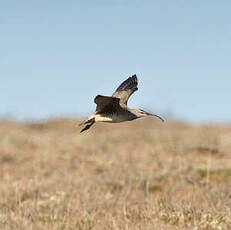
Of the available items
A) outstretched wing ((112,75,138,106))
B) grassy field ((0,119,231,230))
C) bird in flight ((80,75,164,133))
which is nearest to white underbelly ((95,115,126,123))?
bird in flight ((80,75,164,133))

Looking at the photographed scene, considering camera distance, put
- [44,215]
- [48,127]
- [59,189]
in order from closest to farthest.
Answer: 1. [44,215]
2. [59,189]
3. [48,127]

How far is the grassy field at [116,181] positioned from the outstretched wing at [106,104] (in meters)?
1.23

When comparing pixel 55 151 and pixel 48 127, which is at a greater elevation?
pixel 48 127

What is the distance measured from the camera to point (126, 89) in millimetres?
5816

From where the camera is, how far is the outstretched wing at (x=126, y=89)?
562 centimetres

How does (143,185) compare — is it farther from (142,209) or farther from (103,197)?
(142,209)

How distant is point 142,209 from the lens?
6676 mm

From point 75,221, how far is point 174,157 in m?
6.29

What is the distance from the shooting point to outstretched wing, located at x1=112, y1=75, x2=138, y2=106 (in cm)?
562

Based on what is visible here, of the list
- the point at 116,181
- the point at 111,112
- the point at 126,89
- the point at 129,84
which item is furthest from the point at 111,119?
the point at 116,181

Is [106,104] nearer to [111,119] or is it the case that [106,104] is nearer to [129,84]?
[111,119]

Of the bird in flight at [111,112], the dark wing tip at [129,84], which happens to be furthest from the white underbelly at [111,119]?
the dark wing tip at [129,84]

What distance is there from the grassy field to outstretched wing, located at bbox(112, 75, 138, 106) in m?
1.20

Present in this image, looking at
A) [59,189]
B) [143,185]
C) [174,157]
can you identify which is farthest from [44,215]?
[174,157]
